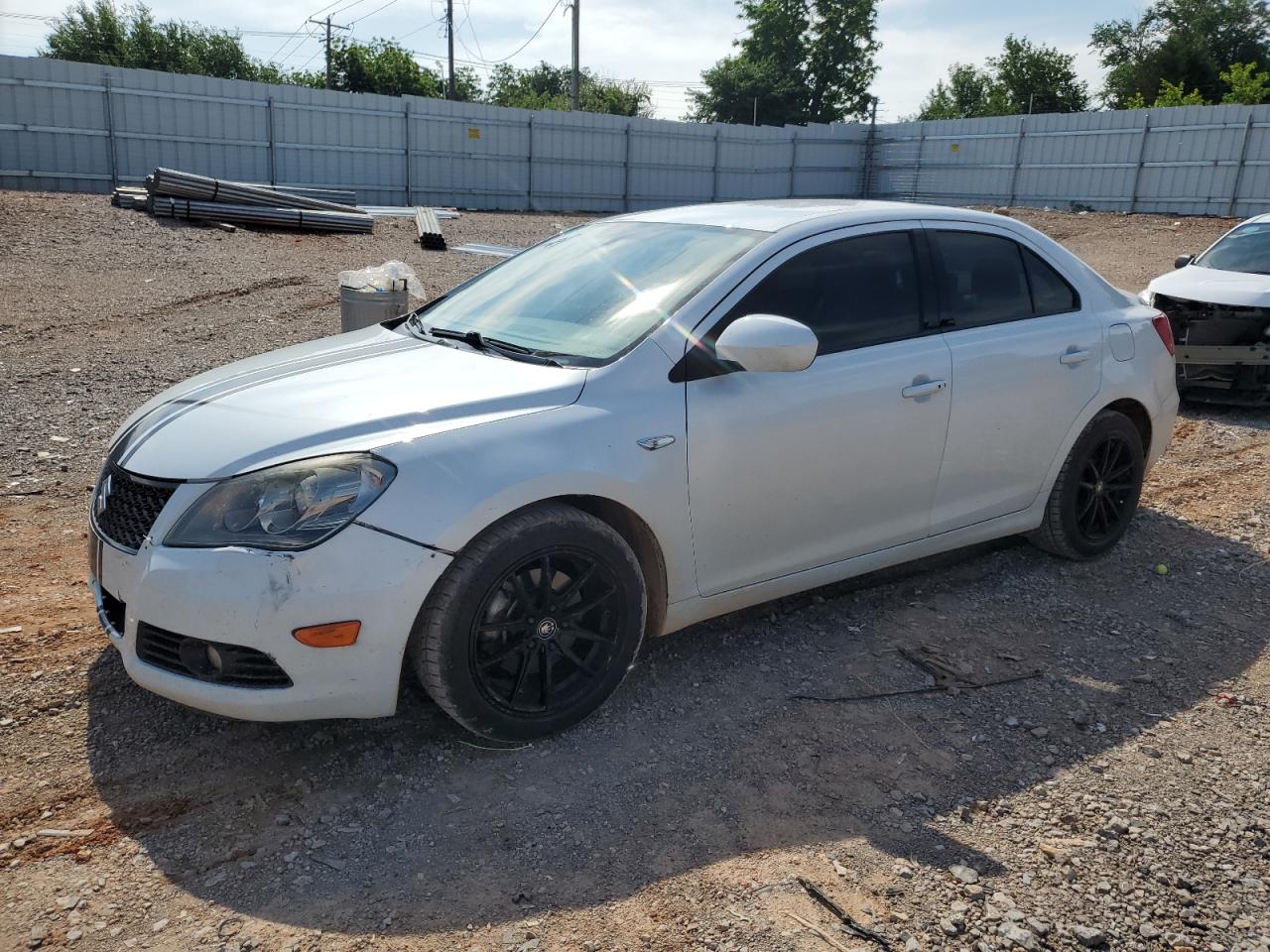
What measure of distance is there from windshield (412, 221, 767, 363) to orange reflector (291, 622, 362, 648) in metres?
1.22

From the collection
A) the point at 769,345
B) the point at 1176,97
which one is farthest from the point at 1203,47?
the point at 769,345

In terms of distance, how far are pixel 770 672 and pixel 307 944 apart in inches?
79.4

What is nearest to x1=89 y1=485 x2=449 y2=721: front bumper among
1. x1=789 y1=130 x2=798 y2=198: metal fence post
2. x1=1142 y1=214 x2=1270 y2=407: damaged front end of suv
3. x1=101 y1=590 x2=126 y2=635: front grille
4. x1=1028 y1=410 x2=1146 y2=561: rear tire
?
x1=101 y1=590 x2=126 y2=635: front grille

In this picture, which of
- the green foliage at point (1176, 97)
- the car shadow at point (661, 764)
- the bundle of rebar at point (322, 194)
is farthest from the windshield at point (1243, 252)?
the green foliage at point (1176, 97)

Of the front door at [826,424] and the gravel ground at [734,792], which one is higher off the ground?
the front door at [826,424]

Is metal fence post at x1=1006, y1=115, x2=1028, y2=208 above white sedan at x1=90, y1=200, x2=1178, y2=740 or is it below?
above

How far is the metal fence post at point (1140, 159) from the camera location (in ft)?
89.0

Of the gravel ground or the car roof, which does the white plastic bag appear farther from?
the car roof

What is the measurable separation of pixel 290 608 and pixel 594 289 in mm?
1778

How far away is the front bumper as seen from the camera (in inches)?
113

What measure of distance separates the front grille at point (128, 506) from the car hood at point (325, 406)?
0.04 m

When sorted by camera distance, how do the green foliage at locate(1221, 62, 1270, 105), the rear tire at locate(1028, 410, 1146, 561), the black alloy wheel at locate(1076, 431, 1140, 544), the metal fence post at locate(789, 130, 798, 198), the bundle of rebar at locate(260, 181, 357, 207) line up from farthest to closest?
1. the green foliage at locate(1221, 62, 1270, 105)
2. the metal fence post at locate(789, 130, 798, 198)
3. the bundle of rebar at locate(260, 181, 357, 207)
4. the black alloy wheel at locate(1076, 431, 1140, 544)
5. the rear tire at locate(1028, 410, 1146, 561)

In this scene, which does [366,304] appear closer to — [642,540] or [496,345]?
[496,345]

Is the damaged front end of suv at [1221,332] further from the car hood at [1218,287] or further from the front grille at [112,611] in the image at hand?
the front grille at [112,611]
